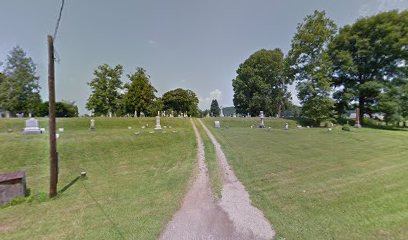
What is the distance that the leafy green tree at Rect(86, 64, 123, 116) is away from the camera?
1560 inches

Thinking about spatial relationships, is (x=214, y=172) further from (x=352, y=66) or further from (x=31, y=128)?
(x=352, y=66)

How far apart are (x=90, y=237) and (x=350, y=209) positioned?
640 centimetres

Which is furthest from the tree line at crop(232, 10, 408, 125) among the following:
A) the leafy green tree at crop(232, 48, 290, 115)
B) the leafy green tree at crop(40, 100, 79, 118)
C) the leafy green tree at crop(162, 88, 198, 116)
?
the leafy green tree at crop(40, 100, 79, 118)

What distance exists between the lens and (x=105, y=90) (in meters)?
40.3

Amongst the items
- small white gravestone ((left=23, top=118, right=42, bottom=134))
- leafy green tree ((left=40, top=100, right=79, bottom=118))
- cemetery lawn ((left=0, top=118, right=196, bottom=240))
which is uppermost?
leafy green tree ((left=40, top=100, right=79, bottom=118))

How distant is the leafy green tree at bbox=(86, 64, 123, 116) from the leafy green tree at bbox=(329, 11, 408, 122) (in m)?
42.5

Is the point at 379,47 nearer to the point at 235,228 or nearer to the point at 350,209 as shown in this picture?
the point at 350,209

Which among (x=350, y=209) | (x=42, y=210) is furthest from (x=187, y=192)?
(x=350, y=209)

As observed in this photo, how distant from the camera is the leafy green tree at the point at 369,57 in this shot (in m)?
28.1

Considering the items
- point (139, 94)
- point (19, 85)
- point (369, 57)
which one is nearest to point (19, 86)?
point (19, 85)

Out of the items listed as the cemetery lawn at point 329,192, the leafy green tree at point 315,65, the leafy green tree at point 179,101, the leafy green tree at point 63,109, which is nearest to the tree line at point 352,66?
the leafy green tree at point 315,65

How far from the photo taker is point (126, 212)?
4.99 metres

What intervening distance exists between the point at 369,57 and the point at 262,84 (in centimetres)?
1975

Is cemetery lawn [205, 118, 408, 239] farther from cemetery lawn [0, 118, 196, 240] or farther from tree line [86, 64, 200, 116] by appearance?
tree line [86, 64, 200, 116]
